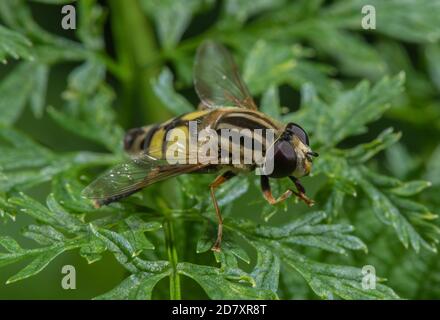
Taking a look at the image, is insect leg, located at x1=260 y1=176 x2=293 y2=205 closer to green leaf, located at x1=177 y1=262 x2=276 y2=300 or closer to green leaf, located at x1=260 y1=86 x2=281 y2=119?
green leaf, located at x1=177 y1=262 x2=276 y2=300

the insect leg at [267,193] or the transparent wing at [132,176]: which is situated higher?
the transparent wing at [132,176]

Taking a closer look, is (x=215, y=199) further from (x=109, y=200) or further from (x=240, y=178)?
(x=109, y=200)

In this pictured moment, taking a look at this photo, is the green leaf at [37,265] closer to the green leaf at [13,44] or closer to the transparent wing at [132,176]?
the transparent wing at [132,176]

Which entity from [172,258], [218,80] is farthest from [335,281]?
[218,80]

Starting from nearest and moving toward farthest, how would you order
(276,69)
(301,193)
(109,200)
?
(109,200) → (301,193) → (276,69)

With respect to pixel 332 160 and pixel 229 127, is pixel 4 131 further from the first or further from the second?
pixel 332 160

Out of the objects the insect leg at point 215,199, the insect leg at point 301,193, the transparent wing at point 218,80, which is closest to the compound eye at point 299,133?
the insect leg at point 301,193

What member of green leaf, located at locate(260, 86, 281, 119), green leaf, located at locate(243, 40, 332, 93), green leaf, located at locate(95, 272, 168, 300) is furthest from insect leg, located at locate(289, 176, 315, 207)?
green leaf, located at locate(243, 40, 332, 93)
